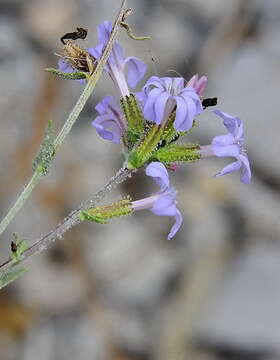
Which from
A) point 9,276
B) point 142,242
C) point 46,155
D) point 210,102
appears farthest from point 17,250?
point 142,242

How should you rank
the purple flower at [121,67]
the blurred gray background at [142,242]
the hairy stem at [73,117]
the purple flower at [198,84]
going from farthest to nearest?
1. the blurred gray background at [142,242]
2. the purple flower at [121,67]
3. the purple flower at [198,84]
4. the hairy stem at [73,117]

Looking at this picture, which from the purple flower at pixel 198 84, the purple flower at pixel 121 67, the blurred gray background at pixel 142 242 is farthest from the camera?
the blurred gray background at pixel 142 242

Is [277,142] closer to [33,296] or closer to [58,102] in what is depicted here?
[58,102]

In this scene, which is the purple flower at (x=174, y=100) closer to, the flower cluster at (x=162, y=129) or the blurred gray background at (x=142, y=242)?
the flower cluster at (x=162, y=129)

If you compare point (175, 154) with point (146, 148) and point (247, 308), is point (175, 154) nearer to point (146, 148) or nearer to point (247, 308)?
point (146, 148)

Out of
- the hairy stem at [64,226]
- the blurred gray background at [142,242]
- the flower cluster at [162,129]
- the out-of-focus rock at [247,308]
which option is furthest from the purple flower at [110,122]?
the out-of-focus rock at [247,308]

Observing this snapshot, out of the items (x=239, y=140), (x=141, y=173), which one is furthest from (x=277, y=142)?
(x=239, y=140)

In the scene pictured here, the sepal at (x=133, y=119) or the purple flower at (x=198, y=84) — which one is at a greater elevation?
the purple flower at (x=198, y=84)

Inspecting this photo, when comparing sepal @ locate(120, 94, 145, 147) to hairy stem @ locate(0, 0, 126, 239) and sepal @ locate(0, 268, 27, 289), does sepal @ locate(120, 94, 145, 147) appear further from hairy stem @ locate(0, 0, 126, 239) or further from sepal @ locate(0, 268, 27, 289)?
sepal @ locate(0, 268, 27, 289)
